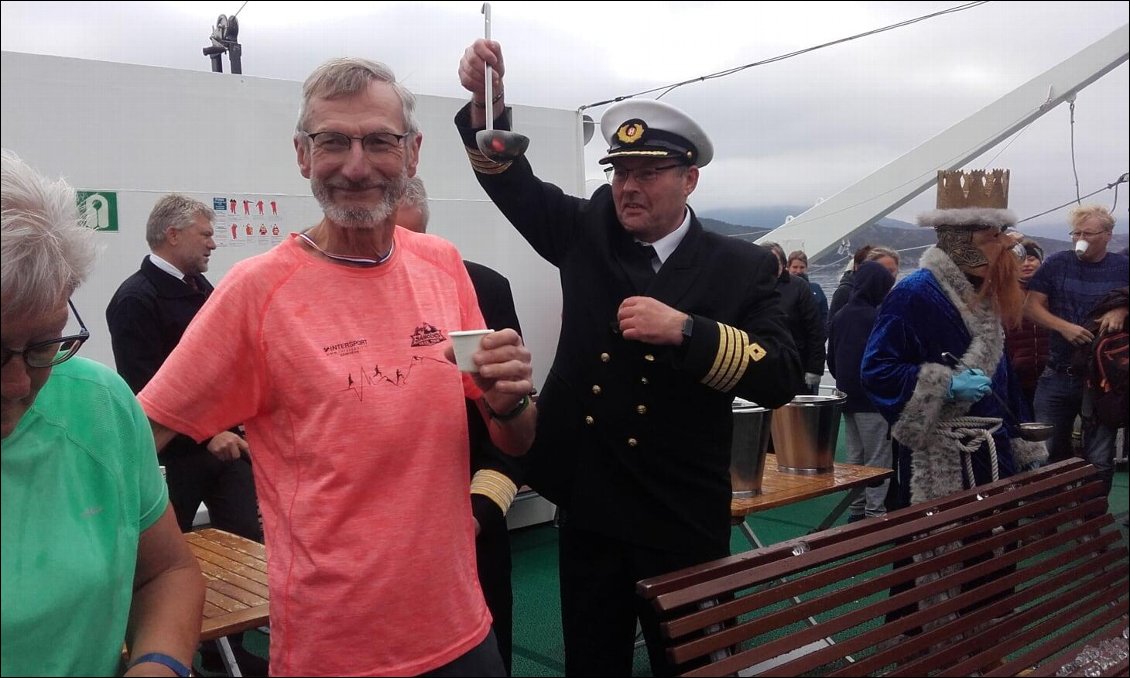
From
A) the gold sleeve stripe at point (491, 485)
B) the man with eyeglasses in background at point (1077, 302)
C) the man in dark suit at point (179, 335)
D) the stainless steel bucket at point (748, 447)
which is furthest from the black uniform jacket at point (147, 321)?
the man with eyeglasses in background at point (1077, 302)

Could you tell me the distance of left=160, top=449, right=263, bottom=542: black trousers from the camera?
12.3ft

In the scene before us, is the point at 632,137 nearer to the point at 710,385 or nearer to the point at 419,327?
the point at 710,385

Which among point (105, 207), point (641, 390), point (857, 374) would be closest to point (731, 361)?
point (641, 390)

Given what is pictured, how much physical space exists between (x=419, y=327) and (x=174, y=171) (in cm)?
305

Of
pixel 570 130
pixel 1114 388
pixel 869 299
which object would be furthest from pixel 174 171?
pixel 1114 388

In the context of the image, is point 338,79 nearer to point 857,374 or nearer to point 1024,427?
point 1024,427

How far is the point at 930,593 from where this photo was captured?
2.33m

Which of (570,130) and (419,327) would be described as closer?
(419,327)

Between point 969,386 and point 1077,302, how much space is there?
2478 mm

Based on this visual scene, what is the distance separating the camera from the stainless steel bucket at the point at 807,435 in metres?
3.96

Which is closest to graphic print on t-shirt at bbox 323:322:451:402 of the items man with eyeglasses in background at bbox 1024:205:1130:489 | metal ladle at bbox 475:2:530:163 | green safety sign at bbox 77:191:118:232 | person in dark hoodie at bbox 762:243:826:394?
metal ladle at bbox 475:2:530:163

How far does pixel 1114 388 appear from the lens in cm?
468

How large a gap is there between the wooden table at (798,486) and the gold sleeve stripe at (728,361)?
136 cm

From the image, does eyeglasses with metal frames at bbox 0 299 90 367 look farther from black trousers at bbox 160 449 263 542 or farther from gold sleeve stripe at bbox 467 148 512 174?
black trousers at bbox 160 449 263 542
